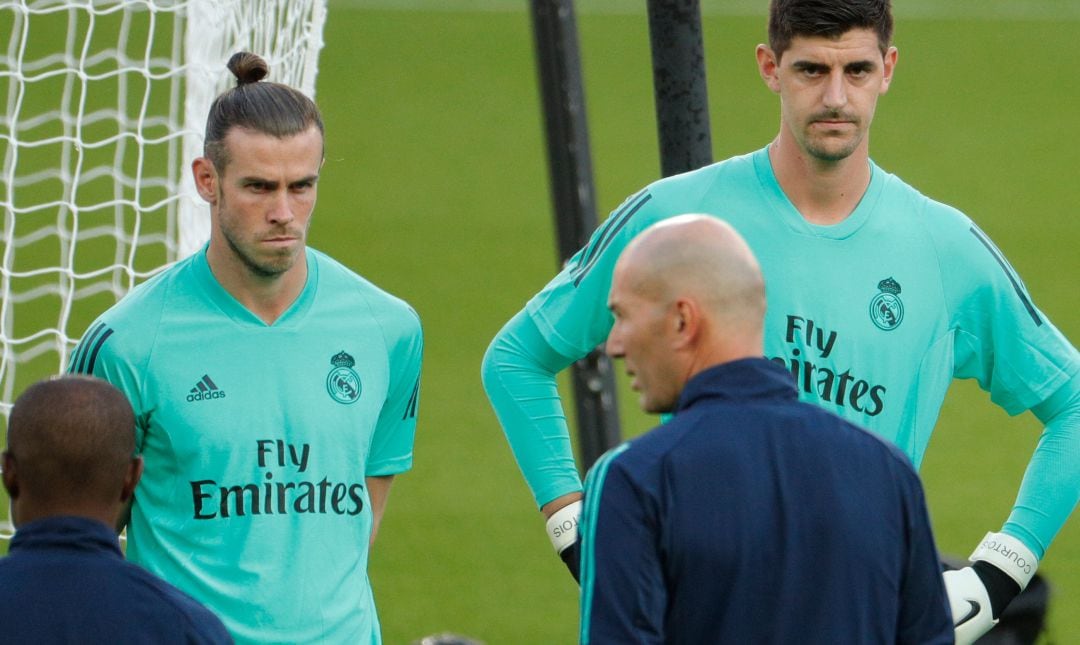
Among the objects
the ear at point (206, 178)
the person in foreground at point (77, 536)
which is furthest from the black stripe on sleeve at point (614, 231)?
the person in foreground at point (77, 536)

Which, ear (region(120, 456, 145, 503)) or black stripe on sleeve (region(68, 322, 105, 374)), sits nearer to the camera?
ear (region(120, 456, 145, 503))

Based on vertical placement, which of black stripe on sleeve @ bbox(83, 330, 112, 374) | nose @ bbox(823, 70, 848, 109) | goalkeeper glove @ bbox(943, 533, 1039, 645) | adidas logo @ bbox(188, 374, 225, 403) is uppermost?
nose @ bbox(823, 70, 848, 109)

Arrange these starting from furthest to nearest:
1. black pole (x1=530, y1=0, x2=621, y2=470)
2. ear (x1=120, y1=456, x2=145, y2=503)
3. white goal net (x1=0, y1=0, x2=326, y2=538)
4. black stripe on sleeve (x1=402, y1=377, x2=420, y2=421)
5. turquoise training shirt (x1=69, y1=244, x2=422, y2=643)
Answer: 1. white goal net (x1=0, y1=0, x2=326, y2=538)
2. black pole (x1=530, y1=0, x2=621, y2=470)
3. black stripe on sleeve (x1=402, y1=377, x2=420, y2=421)
4. turquoise training shirt (x1=69, y1=244, x2=422, y2=643)
5. ear (x1=120, y1=456, x2=145, y2=503)

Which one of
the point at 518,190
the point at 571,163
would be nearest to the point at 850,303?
the point at 571,163

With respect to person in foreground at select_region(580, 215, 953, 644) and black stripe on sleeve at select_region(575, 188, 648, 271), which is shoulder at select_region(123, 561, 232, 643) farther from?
black stripe on sleeve at select_region(575, 188, 648, 271)

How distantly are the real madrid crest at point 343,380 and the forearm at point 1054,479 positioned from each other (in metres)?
1.44

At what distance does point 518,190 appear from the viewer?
16.3m

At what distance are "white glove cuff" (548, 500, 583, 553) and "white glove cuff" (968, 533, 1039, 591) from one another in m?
0.86

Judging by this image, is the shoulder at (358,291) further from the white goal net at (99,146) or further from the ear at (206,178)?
the white goal net at (99,146)

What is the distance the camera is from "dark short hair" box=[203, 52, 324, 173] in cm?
362

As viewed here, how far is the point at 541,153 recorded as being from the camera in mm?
17422

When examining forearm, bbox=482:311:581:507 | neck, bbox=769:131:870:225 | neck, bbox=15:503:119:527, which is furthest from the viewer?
forearm, bbox=482:311:581:507

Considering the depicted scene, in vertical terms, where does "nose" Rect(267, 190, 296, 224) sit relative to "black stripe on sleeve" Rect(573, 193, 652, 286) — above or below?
above

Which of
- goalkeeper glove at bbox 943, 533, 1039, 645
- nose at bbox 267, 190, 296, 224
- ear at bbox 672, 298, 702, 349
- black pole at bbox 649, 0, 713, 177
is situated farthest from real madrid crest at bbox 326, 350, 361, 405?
goalkeeper glove at bbox 943, 533, 1039, 645
